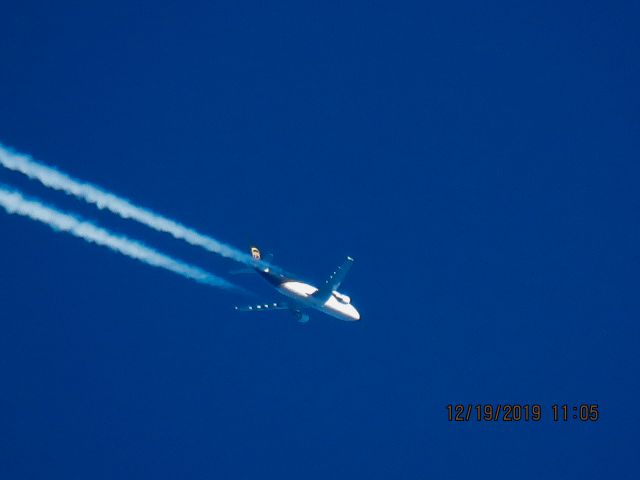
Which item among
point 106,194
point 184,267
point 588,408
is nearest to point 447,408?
point 588,408

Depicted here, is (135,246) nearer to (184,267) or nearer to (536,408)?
(184,267)

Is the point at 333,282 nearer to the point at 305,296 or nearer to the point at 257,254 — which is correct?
the point at 305,296

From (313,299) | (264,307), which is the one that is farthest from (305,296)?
(264,307)

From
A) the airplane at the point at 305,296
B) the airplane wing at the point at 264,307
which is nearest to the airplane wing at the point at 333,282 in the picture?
the airplane at the point at 305,296

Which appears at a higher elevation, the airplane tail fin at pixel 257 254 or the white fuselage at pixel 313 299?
the airplane tail fin at pixel 257 254

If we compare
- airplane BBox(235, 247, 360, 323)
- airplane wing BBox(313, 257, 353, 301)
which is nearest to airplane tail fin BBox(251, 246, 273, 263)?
airplane BBox(235, 247, 360, 323)

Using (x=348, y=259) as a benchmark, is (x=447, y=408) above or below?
below

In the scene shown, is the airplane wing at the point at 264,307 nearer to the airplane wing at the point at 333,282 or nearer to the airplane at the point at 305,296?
the airplane at the point at 305,296

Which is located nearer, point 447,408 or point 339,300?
point 339,300
